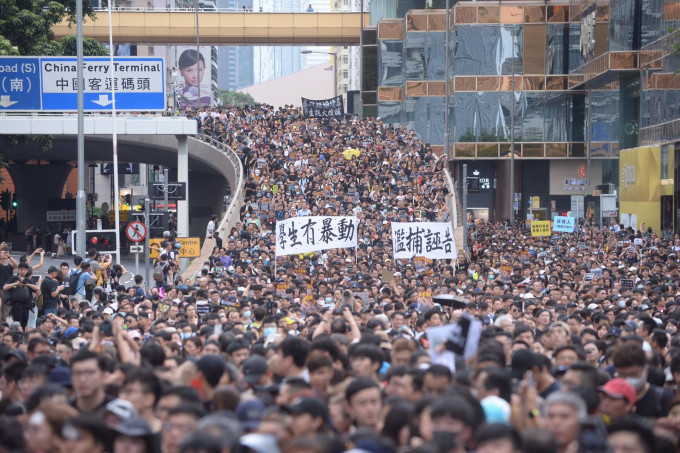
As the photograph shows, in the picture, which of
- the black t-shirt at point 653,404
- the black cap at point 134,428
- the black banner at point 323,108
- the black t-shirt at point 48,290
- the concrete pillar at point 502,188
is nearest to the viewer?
the black cap at point 134,428

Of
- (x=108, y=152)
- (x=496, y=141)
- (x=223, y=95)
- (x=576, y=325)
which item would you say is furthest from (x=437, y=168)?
(x=223, y=95)

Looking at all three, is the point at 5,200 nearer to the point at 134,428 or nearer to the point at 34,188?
the point at 34,188

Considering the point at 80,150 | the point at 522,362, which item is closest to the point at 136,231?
the point at 80,150

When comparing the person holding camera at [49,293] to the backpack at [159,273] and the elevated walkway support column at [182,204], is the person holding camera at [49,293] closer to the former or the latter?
the backpack at [159,273]

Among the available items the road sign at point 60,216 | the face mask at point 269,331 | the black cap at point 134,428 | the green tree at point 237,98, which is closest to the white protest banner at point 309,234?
the face mask at point 269,331

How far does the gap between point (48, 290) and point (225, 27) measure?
51019 millimetres

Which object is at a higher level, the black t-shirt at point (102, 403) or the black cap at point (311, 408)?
the black cap at point (311, 408)

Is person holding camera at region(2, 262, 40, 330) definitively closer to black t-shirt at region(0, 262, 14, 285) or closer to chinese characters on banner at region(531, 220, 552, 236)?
black t-shirt at region(0, 262, 14, 285)

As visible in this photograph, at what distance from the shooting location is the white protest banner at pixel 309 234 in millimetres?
23734

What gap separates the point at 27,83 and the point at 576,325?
2043 centimetres

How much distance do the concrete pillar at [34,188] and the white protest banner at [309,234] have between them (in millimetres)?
37988

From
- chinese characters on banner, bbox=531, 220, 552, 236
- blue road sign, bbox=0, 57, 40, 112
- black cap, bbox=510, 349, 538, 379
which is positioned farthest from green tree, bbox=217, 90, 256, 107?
black cap, bbox=510, 349, 538, 379

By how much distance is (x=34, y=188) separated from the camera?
198 feet

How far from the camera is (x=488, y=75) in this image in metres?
55.8
